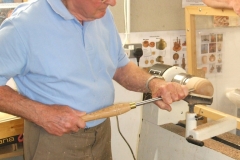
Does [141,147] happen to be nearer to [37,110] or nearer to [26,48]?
[37,110]

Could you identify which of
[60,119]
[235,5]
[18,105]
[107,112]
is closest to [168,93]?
[107,112]

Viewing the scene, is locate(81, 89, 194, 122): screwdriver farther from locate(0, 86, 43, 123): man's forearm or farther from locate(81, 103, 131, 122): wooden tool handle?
locate(0, 86, 43, 123): man's forearm

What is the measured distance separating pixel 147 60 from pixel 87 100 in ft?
2.95

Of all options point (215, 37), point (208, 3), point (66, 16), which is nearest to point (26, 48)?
point (66, 16)

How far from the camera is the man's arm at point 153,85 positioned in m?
1.08

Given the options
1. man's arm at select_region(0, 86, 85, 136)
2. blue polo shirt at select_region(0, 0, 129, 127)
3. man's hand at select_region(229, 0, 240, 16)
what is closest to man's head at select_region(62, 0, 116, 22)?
blue polo shirt at select_region(0, 0, 129, 127)

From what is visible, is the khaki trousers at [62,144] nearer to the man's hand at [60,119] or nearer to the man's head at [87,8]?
the man's hand at [60,119]

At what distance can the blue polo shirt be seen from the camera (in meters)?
1.00

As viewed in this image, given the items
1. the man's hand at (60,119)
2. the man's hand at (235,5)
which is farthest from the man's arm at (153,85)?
the man's hand at (235,5)

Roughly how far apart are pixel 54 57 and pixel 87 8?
18 cm

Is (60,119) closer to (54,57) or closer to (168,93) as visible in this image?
(54,57)

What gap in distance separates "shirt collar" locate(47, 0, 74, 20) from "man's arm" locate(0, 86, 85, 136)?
28 centimetres

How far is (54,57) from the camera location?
3.44 feet

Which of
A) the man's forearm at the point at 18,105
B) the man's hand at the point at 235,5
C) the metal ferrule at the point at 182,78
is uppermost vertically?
the man's hand at the point at 235,5
